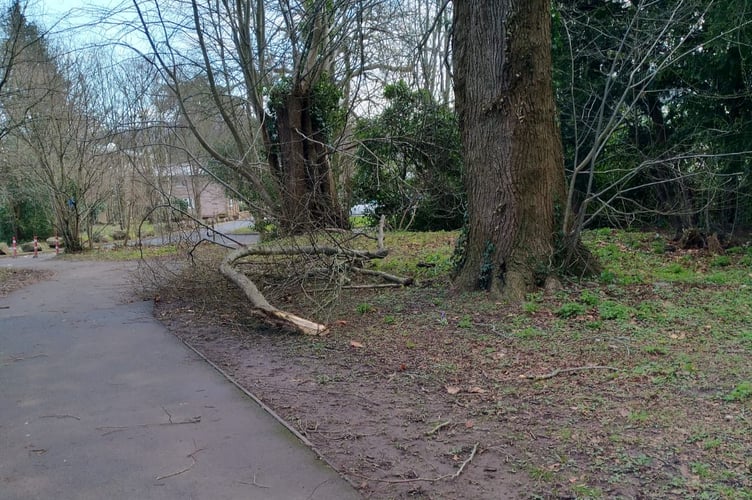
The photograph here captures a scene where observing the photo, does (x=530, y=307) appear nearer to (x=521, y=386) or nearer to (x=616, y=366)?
(x=616, y=366)

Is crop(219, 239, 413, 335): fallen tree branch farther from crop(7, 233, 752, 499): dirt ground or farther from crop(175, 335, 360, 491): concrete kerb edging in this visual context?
crop(175, 335, 360, 491): concrete kerb edging

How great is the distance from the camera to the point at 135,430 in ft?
15.0

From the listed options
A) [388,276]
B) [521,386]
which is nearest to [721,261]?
[388,276]

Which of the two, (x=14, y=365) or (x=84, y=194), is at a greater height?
(x=84, y=194)

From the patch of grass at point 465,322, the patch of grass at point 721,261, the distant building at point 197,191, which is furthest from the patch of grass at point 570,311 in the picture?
the distant building at point 197,191

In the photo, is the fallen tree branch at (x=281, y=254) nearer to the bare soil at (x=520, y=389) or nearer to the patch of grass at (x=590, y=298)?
the bare soil at (x=520, y=389)

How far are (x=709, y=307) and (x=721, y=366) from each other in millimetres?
2303

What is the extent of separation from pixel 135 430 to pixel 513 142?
5.94m

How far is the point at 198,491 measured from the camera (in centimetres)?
353

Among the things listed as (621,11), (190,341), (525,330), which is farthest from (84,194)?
(525,330)

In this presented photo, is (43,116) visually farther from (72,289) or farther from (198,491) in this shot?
(198,491)

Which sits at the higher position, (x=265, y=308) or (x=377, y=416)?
(x=265, y=308)

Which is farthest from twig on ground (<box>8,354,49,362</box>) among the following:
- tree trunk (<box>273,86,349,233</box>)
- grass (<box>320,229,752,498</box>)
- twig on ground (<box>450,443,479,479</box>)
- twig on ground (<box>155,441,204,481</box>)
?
tree trunk (<box>273,86,349,233</box>)

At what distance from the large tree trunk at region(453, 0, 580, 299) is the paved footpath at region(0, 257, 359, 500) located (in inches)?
169
